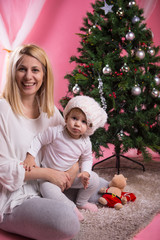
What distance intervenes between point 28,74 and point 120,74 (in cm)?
119

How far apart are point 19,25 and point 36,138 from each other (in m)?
2.43

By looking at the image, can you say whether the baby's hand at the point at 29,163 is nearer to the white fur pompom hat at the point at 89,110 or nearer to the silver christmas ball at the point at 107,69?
the white fur pompom hat at the point at 89,110

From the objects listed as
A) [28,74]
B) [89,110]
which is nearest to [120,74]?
[89,110]

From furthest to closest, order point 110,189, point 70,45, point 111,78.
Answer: point 70,45, point 111,78, point 110,189

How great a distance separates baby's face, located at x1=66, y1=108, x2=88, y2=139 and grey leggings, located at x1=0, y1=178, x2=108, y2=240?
0.47 meters

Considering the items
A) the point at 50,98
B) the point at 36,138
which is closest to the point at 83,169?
the point at 36,138

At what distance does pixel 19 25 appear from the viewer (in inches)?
148

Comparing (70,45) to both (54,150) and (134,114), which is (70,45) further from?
(54,150)

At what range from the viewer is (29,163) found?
5.69 ft

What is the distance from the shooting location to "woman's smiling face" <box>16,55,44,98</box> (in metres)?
1.81

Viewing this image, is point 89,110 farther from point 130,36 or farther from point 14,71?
point 130,36

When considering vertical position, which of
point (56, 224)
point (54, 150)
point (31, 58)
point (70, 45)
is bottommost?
point (56, 224)

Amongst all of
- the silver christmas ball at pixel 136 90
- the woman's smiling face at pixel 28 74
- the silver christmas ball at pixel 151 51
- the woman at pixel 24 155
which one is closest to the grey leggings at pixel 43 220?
the woman at pixel 24 155

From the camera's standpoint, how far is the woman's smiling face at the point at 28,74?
1.81m
